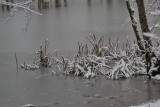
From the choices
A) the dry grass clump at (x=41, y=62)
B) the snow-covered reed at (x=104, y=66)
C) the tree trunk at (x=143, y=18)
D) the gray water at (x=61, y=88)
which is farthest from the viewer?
the dry grass clump at (x=41, y=62)

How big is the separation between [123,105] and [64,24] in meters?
14.8

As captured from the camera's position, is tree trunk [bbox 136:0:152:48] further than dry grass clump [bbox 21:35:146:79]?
No

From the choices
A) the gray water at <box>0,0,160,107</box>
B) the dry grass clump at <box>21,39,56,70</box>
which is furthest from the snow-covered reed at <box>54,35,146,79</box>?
the dry grass clump at <box>21,39,56,70</box>

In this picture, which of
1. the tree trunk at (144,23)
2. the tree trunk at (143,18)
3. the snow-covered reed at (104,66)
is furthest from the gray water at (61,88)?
the tree trunk at (143,18)

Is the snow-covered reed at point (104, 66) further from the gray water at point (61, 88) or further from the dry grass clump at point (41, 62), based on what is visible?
the dry grass clump at point (41, 62)

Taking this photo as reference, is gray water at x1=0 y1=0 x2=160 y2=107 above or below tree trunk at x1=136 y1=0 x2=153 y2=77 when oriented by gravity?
below

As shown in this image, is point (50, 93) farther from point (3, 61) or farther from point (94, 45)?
point (3, 61)

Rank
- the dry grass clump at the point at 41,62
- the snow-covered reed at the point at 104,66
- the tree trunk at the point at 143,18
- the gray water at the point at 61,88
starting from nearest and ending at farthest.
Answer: the gray water at the point at 61,88 → the tree trunk at the point at 143,18 → the snow-covered reed at the point at 104,66 → the dry grass clump at the point at 41,62

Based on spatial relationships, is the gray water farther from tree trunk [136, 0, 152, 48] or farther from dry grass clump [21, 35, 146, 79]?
tree trunk [136, 0, 152, 48]

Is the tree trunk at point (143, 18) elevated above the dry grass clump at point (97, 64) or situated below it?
above

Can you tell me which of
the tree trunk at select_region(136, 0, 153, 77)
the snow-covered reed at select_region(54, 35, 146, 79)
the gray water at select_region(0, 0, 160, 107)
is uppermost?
the tree trunk at select_region(136, 0, 153, 77)

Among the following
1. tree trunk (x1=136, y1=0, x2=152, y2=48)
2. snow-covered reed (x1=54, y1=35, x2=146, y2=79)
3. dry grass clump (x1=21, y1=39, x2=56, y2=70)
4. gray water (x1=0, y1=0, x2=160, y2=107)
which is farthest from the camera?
dry grass clump (x1=21, y1=39, x2=56, y2=70)

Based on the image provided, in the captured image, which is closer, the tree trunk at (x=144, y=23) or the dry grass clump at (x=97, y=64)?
the tree trunk at (x=144, y=23)

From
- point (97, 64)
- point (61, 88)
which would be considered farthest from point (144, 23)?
point (61, 88)
